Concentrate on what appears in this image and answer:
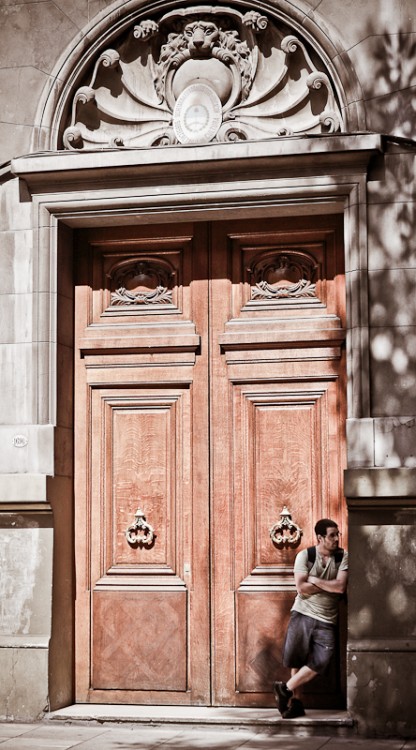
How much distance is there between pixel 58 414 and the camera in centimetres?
984

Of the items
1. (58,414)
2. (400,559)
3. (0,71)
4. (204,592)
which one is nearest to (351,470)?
(400,559)

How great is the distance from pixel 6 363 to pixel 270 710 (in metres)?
3.37

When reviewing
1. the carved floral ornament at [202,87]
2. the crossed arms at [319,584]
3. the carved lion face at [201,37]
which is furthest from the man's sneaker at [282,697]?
the carved lion face at [201,37]

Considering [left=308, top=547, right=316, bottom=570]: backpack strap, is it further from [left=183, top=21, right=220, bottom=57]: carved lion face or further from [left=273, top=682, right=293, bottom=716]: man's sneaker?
[left=183, top=21, right=220, bottom=57]: carved lion face

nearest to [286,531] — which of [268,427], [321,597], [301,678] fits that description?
[321,597]

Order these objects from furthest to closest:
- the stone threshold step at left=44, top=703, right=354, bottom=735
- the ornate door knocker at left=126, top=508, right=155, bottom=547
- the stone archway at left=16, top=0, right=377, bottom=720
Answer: the ornate door knocker at left=126, top=508, right=155, bottom=547
the stone archway at left=16, top=0, right=377, bottom=720
the stone threshold step at left=44, top=703, right=354, bottom=735

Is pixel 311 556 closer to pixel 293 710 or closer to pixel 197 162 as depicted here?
pixel 293 710

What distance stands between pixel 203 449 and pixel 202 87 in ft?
9.36

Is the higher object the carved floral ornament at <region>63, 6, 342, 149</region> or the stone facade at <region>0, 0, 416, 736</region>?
the carved floral ornament at <region>63, 6, 342, 149</region>

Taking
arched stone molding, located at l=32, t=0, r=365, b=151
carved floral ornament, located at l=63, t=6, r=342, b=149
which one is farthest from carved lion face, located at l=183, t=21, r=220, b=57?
arched stone molding, located at l=32, t=0, r=365, b=151

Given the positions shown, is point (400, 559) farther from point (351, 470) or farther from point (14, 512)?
point (14, 512)

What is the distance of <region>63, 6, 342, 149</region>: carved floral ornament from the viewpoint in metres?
9.70

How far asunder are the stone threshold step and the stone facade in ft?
0.51

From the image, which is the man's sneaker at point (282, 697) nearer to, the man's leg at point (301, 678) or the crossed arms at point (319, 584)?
the man's leg at point (301, 678)
